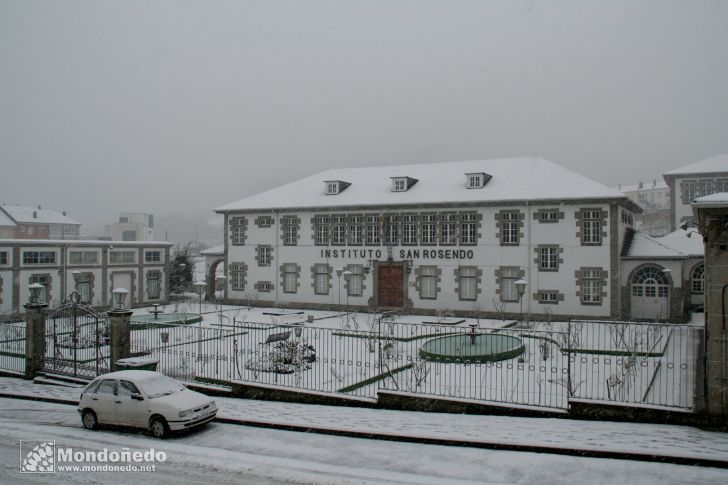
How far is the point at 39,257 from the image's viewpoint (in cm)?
3491

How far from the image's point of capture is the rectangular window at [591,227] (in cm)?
2916

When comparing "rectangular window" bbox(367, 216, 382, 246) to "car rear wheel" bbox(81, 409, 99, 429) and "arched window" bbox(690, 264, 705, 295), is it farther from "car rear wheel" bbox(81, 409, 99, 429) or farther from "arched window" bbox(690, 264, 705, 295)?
"car rear wheel" bbox(81, 409, 99, 429)

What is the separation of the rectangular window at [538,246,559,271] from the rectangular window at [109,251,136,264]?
2925 cm

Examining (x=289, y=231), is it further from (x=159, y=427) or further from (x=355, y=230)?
(x=159, y=427)

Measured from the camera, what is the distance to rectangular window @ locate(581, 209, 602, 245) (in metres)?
29.2

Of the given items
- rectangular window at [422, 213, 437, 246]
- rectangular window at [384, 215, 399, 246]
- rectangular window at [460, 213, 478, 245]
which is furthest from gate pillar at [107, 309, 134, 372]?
rectangular window at [460, 213, 478, 245]

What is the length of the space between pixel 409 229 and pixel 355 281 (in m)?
5.13

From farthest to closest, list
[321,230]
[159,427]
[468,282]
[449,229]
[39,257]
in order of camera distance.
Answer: [321,230] → [39,257] → [449,229] → [468,282] → [159,427]

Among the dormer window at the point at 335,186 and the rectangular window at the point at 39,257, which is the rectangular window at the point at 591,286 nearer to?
the dormer window at the point at 335,186

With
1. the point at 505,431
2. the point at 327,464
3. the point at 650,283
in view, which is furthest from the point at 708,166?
the point at 327,464

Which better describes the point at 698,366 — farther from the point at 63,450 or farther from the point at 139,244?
the point at 139,244

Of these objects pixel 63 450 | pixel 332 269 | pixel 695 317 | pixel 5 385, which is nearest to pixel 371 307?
pixel 332 269

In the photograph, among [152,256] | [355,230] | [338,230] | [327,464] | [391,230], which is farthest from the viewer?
[152,256]

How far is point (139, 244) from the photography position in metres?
40.6
